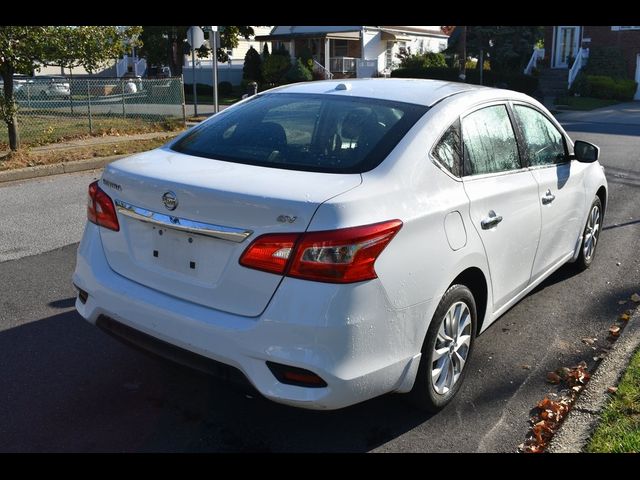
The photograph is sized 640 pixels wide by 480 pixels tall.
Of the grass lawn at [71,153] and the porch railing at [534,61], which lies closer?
the grass lawn at [71,153]

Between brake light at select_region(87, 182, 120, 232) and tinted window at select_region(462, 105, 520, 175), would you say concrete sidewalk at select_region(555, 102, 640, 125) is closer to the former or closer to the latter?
tinted window at select_region(462, 105, 520, 175)

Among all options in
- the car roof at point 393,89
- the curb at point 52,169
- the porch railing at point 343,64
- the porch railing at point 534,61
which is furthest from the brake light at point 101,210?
the porch railing at point 343,64

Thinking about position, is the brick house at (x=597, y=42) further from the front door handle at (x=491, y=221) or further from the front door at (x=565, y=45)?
the front door handle at (x=491, y=221)

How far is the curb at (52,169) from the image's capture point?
10234mm

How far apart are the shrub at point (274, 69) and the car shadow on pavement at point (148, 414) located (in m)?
33.4

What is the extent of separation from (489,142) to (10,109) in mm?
9945

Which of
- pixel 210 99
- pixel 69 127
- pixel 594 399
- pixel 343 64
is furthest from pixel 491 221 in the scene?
pixel 343 64

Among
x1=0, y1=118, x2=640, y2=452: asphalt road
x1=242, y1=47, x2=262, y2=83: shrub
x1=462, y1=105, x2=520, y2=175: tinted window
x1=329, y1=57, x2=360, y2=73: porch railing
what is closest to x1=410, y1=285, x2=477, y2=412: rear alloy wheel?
x1=0, y1=118, x2=640, y2=452: asphalt road

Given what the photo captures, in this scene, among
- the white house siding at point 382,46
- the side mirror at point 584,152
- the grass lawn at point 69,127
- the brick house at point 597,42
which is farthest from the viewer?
the white house siding at point 382,46

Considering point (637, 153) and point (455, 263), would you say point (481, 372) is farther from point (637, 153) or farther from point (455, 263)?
point (637, 153)

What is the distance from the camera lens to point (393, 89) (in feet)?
13.6

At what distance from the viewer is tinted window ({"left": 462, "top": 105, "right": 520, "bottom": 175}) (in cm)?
387

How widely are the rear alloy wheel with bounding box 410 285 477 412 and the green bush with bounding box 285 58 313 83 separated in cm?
3272
